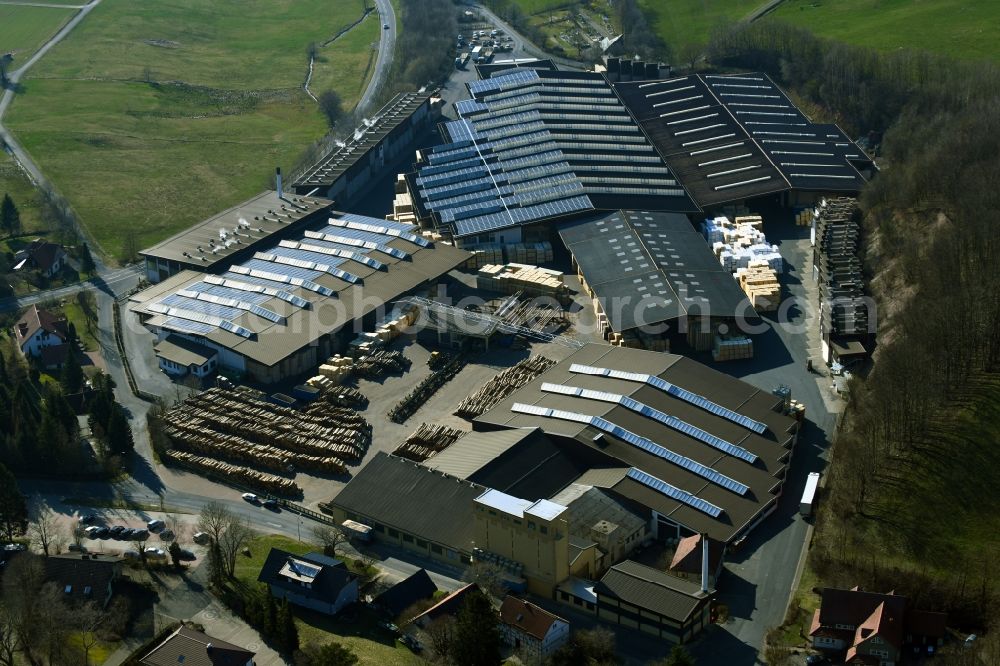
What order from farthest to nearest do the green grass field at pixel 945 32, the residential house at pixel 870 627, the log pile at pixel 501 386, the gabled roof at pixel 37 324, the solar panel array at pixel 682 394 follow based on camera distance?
the green grass field at pixel 945 32, the gabled roof at pixel 37 324, the log pile at pixel 501 386, the solar panel array at pixel 682 394, the residential house at pixel 870 627

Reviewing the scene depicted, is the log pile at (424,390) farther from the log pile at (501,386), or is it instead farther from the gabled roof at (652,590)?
the gabled roof at (652,590)

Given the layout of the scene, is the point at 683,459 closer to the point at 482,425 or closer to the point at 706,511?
the point at 706,511

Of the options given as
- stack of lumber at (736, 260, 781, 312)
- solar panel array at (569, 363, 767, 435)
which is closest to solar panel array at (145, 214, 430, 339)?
solar panel array at (569, 363, 767, 435)

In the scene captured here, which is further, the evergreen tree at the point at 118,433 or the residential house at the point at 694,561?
the evergreen tree at the point at 118,433

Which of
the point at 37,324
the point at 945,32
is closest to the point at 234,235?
the point at 37,324

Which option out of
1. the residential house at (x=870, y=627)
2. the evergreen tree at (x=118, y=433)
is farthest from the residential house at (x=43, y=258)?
the residential house at (x=870, y=627)
